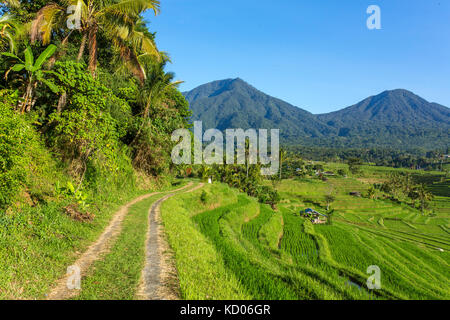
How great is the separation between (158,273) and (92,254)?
2105 millimetres

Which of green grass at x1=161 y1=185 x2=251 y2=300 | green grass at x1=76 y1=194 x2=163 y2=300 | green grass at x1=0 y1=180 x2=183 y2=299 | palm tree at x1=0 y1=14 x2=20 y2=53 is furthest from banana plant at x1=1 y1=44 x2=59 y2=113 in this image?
green grass at x1=161 y1=185 x2=251 y2=300

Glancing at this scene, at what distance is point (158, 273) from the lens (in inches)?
208

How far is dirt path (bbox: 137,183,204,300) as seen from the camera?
14.4ft

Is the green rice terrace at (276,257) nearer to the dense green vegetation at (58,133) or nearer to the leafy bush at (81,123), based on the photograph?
the dense green vegetation at (58,133)

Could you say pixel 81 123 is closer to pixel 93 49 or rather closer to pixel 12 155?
pixel 12 155

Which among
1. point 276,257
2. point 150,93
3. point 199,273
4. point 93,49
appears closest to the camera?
point 199,273

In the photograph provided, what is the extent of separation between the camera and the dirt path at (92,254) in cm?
422

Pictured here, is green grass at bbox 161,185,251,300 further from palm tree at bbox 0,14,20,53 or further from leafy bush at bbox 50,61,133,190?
palm tree at bbox 0,14,20,53

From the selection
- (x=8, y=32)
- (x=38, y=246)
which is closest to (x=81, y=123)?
(x=38, y=246)

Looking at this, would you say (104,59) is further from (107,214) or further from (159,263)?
(159,263)

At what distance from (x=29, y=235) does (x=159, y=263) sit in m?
3.37

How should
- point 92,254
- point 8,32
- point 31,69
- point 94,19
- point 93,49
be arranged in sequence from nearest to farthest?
point 92,254
point 31,69
point 8,32
point 94,19
point 93,49

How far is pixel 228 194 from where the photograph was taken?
25.7 meters
